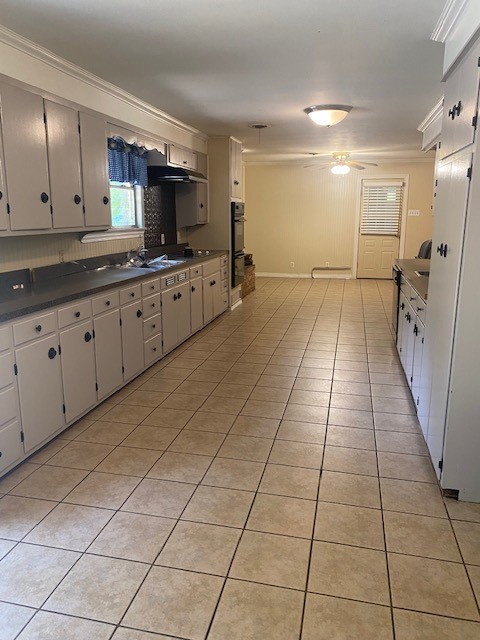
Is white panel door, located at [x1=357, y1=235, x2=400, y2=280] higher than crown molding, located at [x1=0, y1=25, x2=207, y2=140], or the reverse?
crown molding, located at [x1=0, y1=25, x2=207, y2=140]

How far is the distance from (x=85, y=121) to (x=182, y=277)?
6.08ft

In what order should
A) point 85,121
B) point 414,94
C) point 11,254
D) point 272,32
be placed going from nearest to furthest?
point 272,32 → point 11,254 → point 85,121 → point 414,94

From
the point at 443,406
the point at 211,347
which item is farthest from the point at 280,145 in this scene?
the point at 443,406

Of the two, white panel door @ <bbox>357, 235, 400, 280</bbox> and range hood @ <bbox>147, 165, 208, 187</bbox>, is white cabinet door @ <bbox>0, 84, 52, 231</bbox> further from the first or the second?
white panel door @ <bbox>357, 235, 400, 280</bbox>

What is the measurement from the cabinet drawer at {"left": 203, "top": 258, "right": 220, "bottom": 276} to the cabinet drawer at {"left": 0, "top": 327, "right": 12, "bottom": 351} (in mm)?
3446

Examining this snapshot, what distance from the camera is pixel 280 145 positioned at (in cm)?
753

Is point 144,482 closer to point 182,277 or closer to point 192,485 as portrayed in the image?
point 192,485

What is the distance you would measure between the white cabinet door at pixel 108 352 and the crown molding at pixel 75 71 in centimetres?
176

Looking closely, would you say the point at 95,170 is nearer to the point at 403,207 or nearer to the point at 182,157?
the point at 182,157

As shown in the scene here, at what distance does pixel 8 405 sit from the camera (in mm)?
2541

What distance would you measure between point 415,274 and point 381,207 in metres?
5.88

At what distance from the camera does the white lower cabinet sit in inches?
183

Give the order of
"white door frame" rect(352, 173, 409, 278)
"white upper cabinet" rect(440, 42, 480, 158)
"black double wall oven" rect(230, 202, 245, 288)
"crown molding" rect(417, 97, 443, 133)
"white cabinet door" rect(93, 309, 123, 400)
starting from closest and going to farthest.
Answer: "white upper cabinet" rect(440, 42, 480, 158)
"white cabinet door" rect(93, 309, 123, 400)
"crown molding" rect(417, 97, 443, 133)
"black double wall oven" rect(230, 202, 245, 288)
"white door frame" rect(352, 173, 409, 278)

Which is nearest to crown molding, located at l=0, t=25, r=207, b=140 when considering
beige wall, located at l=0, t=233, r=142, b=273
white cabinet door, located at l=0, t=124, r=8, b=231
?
white cabinet door, located at l=0, t=124, r=8, b=231
